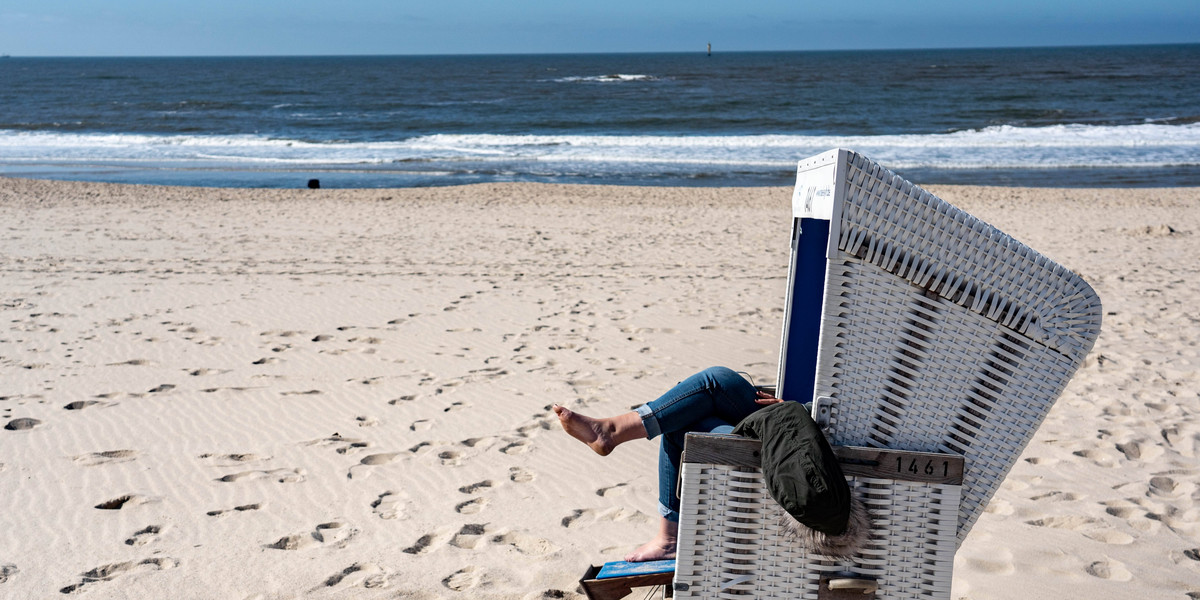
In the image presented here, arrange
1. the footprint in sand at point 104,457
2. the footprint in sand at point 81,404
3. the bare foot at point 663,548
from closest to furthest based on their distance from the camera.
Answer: the bare foot at point 663,548, the footprint in sand at point 104,457, the footprint in sand at point 81,404

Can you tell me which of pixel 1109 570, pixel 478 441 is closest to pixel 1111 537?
pixel 1109 570

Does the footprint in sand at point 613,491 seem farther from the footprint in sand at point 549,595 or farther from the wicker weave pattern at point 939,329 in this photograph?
the wicker weave pattern at point 939,329

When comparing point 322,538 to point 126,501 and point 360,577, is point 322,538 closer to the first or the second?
point 360,577

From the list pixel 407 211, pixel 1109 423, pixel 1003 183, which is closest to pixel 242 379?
pixel 1109 423

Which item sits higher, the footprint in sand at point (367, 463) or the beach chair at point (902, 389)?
the beach chair at point (902, 389)

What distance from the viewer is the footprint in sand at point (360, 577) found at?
2568 mm

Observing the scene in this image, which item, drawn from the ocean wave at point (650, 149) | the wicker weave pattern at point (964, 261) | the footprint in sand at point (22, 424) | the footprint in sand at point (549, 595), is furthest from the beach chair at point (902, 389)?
the ocean wave at point (650, 149)

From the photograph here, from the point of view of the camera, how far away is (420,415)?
402cm

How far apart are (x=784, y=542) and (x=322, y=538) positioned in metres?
1.77

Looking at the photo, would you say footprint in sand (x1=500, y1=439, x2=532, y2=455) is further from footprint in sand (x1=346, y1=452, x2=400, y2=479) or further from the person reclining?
the person reclining

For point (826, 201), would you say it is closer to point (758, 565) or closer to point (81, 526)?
point (758, 565)

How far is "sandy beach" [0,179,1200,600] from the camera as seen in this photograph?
2705 mm

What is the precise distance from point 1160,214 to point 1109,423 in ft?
30.3

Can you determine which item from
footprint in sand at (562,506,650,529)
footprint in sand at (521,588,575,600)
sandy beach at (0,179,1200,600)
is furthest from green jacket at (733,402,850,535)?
footprint in sand at (562,506,650,529)
